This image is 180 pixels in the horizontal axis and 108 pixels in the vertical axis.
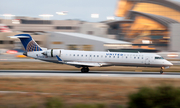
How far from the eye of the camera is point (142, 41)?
271 feet

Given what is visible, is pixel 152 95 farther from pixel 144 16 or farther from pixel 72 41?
pixel 144 16

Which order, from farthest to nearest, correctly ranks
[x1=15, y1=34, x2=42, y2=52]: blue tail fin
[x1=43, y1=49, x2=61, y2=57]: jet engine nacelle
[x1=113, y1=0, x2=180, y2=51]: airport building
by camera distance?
[x1=113, y1=0, x2=180, y2=51]: airport building → [x1=15, y1=34, x2=42, y2=52]: blue tail fin → [x1=43, y1=49, x2=61, y2=57]: jet engine nacelle

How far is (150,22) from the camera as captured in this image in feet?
294

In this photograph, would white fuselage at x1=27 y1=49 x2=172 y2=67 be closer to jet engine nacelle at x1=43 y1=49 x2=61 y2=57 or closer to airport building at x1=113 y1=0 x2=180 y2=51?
jet engine nacelle at x1=43 y1=49 x2=61 y2=57

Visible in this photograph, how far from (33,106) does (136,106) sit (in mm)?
5226

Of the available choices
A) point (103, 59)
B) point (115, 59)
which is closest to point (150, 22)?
point (115, 59)

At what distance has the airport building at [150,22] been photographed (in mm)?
84938

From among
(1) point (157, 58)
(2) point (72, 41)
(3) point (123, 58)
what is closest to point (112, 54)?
(3) point (123, 58)

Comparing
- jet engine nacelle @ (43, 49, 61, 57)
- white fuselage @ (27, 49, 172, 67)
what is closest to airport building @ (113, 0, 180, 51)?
white fuselage @ (27, 49, 172, 67)

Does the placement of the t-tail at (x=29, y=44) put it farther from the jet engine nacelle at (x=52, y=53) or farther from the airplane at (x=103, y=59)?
the jet engine nacelle at (x=52, y=53)

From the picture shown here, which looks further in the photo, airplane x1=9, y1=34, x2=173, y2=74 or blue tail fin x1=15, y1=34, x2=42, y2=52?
blue tail fin x1=15, y1=34, x2=42, y2=52

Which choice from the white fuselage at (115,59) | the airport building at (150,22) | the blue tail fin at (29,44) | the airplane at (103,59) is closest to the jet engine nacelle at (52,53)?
the airplane at (103,59)

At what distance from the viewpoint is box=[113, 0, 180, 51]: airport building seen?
279 feet

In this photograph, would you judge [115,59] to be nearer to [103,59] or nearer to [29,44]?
[103,59]
